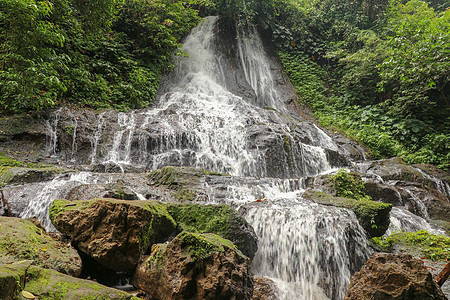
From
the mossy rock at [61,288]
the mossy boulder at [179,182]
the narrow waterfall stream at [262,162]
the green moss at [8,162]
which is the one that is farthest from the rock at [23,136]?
the mossy rock at [61,288]

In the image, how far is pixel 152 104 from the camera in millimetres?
12039

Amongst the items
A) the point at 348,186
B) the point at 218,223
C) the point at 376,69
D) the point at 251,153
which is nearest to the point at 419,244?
the point at 348,186

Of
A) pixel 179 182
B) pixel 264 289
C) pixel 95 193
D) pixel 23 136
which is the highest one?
pixel 23 136

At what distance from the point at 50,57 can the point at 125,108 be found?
127 inches

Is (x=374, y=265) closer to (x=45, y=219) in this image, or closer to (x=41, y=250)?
(x=41, y=250)

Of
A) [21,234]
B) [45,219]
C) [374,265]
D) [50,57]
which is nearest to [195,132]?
A: [50,57]

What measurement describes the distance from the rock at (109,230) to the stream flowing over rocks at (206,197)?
0.01 metres

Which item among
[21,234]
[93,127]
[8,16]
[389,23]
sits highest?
[389,23]

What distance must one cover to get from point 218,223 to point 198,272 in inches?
54.3

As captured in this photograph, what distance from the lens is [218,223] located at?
4016 millimetres

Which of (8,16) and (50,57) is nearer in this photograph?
(8,16)

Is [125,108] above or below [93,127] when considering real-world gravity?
above

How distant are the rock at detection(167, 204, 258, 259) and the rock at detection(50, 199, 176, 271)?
0.85 metres

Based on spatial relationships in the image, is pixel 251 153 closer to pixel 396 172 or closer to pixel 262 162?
pixel 262 162
